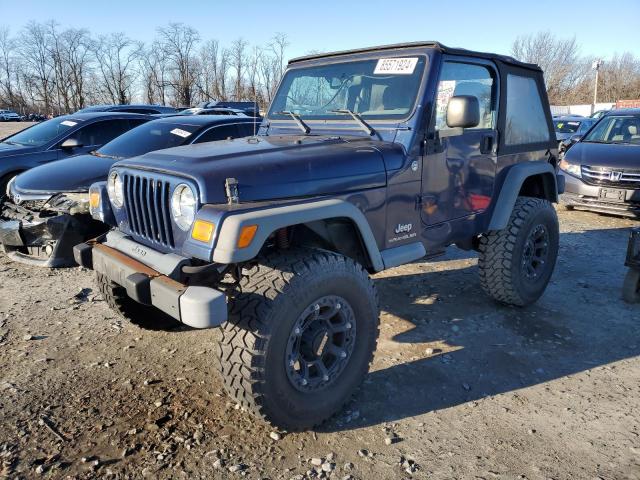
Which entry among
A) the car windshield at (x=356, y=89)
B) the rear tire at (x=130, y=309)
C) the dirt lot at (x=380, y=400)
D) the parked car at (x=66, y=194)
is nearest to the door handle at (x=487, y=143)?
the car windshield at (x=356, y=89)

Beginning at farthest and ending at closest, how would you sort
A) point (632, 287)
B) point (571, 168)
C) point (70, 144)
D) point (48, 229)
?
point (571, 168) < point (70, 144) < point (48, 229) < point (632, 287)

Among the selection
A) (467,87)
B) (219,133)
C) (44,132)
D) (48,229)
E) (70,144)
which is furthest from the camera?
(44,132)

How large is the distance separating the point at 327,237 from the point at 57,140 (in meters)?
6.05

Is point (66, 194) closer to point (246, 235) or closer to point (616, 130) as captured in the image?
point (246, 235)

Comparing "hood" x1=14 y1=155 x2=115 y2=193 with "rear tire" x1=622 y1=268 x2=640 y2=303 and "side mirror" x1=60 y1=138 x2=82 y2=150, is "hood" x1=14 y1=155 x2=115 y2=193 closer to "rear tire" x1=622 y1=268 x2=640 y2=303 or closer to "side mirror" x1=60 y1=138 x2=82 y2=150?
"side mirror" x1=60 y1=138 x2=82 y2=150

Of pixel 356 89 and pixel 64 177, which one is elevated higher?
pixel 356 89

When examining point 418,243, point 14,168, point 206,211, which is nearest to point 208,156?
point 206,211

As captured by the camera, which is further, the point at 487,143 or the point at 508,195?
the point at 508,195

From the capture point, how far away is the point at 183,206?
8.63 ft

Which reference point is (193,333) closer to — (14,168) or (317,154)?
(317,154)

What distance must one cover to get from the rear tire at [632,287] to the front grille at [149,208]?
166 inches

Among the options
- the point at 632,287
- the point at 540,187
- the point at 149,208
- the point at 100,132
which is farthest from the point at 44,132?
the point at 632,287

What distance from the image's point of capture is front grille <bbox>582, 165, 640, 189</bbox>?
7.45 m

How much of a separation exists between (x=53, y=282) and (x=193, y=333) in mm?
2062
